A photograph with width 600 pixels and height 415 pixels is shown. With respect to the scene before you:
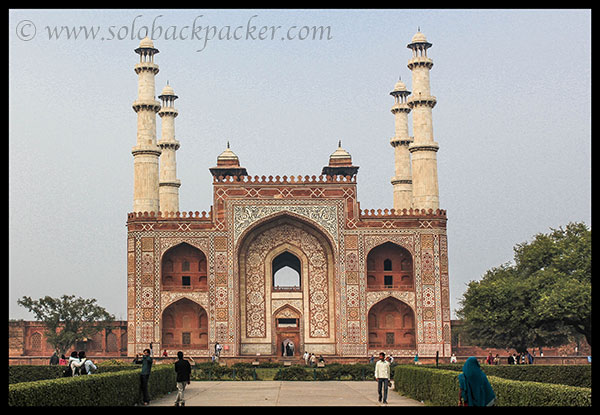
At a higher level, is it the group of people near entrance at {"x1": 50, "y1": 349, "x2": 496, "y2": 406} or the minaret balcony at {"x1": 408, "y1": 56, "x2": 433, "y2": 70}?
the minaret balcony at {"x1": 408, "y1": 56, "x2": 433, "y2": 70}

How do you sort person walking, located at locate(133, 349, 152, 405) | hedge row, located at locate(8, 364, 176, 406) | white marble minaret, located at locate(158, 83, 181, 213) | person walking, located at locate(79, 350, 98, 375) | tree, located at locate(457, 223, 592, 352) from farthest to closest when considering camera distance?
white marble minaret, located at locate(158, 83, 181, 213) → tree, located at locate(457, 223, 592, 352) → person walking, located at locate(133, 349, 152, 405) → person walking, located at locate(79, 350, 98, 375) → hedge row, located at locate(8, 364, 176, 406)

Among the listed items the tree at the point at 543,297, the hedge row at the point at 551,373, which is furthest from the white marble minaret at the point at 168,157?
the hedge row at the point at 551,373

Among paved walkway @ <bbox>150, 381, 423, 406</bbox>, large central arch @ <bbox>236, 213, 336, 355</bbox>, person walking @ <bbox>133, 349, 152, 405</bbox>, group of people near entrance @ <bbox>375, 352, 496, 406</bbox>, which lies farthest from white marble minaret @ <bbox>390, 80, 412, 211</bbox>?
group of people near entrance @ <bbox>375, 352, 496, 406</bbox>

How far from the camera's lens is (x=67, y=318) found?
41.5 metres

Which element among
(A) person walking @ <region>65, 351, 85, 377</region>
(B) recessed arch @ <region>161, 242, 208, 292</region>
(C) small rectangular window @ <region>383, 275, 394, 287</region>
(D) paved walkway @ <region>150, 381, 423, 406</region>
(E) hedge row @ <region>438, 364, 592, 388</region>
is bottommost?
(D) paved walkway @ <region>150, 381, 423, 406</region>

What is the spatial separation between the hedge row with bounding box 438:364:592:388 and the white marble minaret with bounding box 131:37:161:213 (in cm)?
1791

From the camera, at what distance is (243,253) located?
37125 mm

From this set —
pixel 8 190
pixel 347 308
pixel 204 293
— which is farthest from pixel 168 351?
pixel 8 190

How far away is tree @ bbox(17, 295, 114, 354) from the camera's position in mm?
41062

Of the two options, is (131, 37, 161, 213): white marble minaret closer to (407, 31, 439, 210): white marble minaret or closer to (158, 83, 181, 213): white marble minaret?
(158, 83, 181, 213): white marble minaret

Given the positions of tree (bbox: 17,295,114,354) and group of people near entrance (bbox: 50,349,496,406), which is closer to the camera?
group of people near entrance (bbox: 50,349,496,406)

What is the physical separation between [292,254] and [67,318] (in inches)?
448

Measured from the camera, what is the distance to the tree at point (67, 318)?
41.1m
